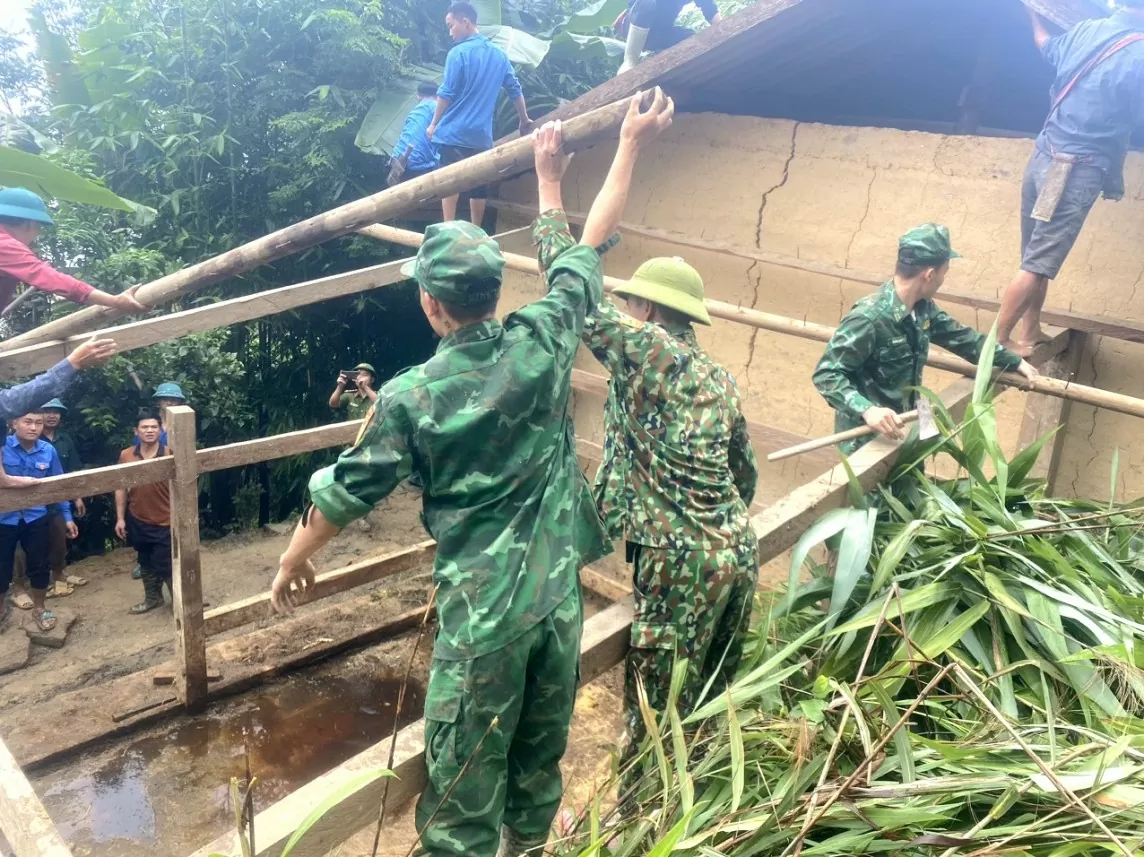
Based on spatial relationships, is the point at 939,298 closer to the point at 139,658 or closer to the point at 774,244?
the point at 774,244

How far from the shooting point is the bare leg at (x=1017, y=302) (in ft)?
11.9

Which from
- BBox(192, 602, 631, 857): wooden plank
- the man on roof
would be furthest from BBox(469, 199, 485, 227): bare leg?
BBox(192, 602, 631, 857): wooden plank

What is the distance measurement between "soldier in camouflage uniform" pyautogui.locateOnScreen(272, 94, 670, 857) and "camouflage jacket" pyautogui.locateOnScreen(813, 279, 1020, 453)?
159 cm

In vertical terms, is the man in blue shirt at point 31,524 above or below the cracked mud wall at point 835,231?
below

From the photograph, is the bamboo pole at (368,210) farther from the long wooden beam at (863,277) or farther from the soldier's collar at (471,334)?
the long wooden beam at (863,277)

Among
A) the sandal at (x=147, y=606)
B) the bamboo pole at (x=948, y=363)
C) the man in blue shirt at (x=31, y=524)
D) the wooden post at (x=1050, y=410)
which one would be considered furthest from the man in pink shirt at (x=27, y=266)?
the wooden post at (x=1050, y=410)

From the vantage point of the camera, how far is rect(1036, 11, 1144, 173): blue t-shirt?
333cm

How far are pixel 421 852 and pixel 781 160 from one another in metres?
4.52

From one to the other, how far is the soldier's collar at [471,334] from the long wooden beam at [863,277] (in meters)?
3.14

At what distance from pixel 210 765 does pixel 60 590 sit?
119 inches

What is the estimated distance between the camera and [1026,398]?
4418mm

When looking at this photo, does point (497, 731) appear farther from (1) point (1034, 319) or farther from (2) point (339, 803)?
(1) point (1034, 319)

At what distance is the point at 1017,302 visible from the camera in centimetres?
366

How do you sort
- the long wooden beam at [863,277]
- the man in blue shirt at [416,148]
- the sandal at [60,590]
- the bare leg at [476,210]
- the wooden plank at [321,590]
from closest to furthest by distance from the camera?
the long wooden beam at [863,277] → the wooden plank at [321,590] → the sandal at [60,590] → the bare leg at [476,210] → the man in blue shirt at [416,148]
